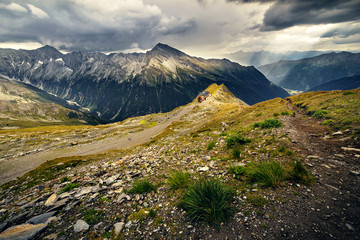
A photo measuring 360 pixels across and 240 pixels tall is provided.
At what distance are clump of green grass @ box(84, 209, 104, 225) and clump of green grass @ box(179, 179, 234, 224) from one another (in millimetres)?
4326

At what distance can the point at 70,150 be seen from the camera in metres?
54.4

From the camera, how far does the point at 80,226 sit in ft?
21.1

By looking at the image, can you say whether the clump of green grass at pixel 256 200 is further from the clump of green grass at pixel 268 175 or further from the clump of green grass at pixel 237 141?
the clump of green grass at pixel 237 141

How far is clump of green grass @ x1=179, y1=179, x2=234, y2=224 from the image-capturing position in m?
5.78

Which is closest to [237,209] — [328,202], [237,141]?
[328,202]

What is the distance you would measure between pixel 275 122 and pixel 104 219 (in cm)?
1937

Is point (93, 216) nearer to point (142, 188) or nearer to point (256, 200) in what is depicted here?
point (142, 188)

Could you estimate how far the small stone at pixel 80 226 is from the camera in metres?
6.25

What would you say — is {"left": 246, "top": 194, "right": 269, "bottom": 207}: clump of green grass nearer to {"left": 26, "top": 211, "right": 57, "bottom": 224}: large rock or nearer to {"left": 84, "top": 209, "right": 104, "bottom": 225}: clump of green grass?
{"left": 84, "top": 209, "right": 104, "bottom": 225}: clump of green grass

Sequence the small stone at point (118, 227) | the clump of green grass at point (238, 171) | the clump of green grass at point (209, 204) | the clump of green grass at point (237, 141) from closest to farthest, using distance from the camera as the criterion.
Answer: the clump of green grass at point (209, 204)
the small stone at point (118, 227)
the clump of green grass at point (238, 171)
the clump of green grass at point (237, 141)

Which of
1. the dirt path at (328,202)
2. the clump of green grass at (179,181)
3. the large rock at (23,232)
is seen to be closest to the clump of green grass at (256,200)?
the dirt path at (328,202)

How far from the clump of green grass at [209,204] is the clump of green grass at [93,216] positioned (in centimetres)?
433

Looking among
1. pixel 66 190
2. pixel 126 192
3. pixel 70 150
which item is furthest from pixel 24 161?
pixel 126 192

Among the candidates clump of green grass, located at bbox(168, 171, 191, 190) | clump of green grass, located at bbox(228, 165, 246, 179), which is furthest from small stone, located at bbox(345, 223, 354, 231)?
clump of green grass, located at bbox(168, 171, 191, 190)
